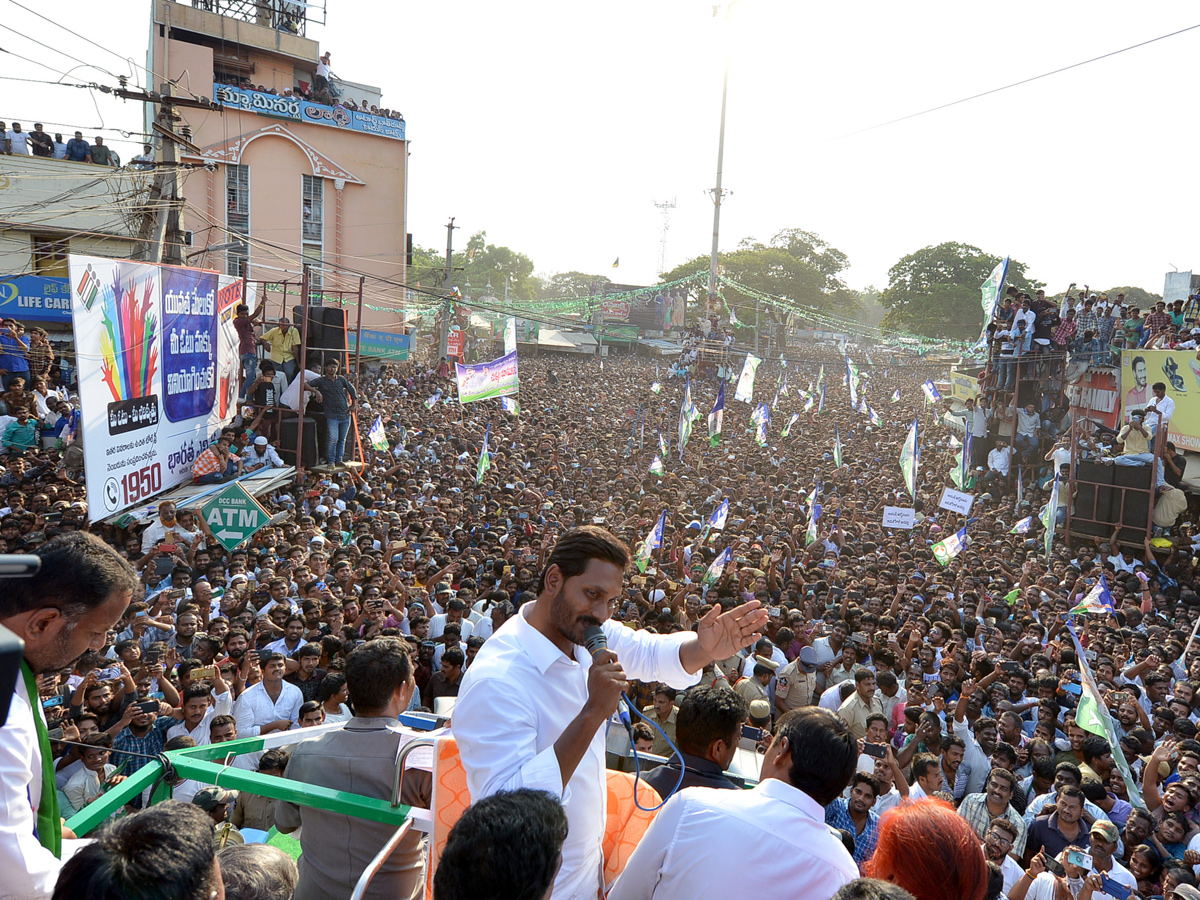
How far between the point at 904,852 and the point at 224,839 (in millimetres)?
2119

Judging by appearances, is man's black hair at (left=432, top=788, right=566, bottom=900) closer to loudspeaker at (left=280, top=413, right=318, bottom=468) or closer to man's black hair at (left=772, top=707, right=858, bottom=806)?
man's black hair at (left=772, top=707, right=858, bottom=806)

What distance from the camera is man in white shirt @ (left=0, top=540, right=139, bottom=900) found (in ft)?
5.09

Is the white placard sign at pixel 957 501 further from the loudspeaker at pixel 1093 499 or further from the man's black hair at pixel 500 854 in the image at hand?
the man's black hair at pixel 500 854

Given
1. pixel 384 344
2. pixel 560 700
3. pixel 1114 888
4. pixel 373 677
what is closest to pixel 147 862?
pixel 560 700

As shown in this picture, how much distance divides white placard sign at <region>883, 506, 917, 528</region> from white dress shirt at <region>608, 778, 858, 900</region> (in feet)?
31.1

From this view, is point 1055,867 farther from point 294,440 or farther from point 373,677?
point 294,440

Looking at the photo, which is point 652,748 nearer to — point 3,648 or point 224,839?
point 224,839

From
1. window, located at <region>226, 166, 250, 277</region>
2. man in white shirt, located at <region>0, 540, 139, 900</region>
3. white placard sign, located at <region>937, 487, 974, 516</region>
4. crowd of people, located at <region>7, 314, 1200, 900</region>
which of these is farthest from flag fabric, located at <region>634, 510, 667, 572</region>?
window, located at <region>226, 166, 250, 277</region>

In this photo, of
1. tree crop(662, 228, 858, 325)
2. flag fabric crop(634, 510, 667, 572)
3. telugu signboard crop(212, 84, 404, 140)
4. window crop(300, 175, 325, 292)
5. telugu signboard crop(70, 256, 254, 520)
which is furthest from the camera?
tree crop(662, 228, 858, 325)

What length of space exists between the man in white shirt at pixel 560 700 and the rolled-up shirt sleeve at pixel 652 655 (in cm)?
17

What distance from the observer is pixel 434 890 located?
1409 millimetres

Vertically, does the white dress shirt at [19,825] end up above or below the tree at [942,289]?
below

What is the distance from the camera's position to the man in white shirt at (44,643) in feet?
5.09

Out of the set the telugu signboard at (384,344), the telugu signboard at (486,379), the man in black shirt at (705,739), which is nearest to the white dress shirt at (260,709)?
the man in black shirt at (705,739)
